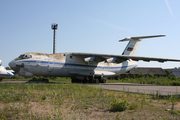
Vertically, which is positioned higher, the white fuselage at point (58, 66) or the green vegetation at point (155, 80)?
the white fuselage at point (58, 66)

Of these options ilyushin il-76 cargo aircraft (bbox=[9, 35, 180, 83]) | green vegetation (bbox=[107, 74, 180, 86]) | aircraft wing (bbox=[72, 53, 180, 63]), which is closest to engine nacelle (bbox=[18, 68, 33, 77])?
ilyushin il-76 cargo aircraft (bbox=[9, 35, 180, 83])

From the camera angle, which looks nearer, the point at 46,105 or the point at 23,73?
the point at 46,105

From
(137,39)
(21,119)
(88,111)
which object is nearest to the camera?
(21,119)

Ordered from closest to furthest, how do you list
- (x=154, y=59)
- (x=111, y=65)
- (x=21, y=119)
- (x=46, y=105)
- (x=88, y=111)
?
(x=21, y=119), (x=88, y=111), (x=46, y=105), (x=154, y=59), (x=111, y=65)

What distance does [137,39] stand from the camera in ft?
81.2

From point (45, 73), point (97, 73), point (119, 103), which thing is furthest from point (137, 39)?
point (119, 103)

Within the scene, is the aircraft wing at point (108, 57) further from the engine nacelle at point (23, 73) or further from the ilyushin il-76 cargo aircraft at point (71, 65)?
the engine nacelle at point (23, 73)

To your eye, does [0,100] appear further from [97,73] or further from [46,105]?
[97,73]

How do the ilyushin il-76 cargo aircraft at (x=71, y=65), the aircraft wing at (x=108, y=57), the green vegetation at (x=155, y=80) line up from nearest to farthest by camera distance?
the ilyushin il-76 cargo aircraft at (x=71, y=65)
the aircraft wing at (x=108, y=57)
the green vegetation at (x=155, y=80)

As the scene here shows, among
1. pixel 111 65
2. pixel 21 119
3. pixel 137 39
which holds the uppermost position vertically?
pixel 137 39

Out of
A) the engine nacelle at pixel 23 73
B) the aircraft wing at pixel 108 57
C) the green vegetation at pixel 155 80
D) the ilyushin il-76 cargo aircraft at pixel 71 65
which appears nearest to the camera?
the engine nacelle at pixel 23 73

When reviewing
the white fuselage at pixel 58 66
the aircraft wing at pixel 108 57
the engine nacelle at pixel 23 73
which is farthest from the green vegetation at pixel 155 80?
the engine nacelle at pixel 23 73

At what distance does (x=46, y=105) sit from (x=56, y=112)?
1088 millimetres

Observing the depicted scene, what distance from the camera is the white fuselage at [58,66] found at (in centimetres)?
1596
